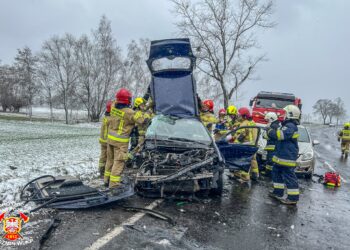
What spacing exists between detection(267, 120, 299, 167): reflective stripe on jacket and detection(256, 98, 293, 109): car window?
33.5 ft

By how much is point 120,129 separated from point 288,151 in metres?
3.48

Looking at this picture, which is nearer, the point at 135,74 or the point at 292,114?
the point at 292,114

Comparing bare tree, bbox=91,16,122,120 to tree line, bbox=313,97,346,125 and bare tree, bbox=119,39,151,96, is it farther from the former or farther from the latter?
tree line, bbox=313,97,346,125

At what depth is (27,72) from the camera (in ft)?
143

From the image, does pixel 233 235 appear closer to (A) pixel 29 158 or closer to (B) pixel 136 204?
(B) pixel 136 204

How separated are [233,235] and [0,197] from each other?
13.1 feet

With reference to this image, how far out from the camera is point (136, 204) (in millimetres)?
5199

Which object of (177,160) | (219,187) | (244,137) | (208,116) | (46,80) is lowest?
(219,187)

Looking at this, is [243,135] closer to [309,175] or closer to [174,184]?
[309,175]

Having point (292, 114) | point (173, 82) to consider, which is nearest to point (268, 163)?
point (292, 114)

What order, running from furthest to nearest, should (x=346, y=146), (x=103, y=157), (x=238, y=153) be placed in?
(x=346, y=146), (x=103, y=157), (x=238, y=153)

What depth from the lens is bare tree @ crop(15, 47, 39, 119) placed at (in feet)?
136

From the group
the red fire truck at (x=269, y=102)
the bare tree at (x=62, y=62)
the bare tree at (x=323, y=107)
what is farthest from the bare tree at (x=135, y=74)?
the bare tree at (x=323, y=107)

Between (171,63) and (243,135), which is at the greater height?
(171,63)
